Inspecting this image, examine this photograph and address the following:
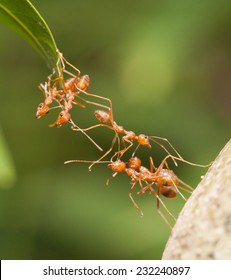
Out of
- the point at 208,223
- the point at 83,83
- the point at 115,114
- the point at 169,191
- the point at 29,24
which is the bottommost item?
the point at 169,191

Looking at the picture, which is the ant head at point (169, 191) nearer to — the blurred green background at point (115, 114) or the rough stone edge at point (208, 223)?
the rough stone edge at point (208, 223)

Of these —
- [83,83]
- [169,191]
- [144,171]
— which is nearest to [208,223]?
[169,191]

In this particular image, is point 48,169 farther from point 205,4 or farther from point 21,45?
point 205,4

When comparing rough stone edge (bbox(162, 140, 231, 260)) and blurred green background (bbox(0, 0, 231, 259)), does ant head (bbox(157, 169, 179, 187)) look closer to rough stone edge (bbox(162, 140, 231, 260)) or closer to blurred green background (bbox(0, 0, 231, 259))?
rough stone edge (bbox(162, 140, 231, 260))

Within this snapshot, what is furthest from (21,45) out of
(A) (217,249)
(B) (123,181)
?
(A) (217,249)

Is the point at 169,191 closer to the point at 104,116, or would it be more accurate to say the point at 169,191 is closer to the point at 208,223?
the point at 104,116

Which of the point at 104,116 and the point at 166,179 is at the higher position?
the point at 104,116
